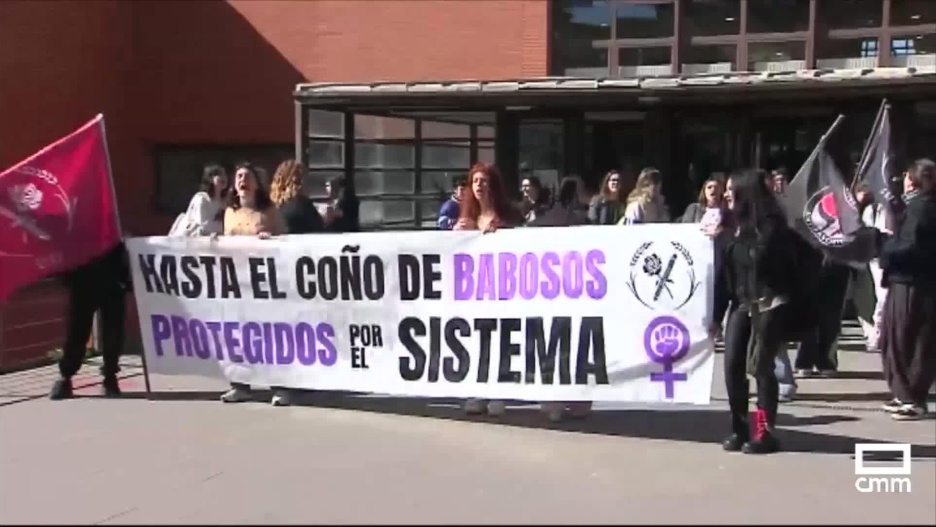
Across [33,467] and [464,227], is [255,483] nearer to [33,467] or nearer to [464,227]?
[33,467]

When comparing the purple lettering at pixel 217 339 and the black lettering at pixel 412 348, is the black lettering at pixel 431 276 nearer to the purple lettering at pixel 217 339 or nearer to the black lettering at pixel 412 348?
the black lettering at pixel 412 348

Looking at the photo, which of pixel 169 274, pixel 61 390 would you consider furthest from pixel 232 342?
pixel 61 390

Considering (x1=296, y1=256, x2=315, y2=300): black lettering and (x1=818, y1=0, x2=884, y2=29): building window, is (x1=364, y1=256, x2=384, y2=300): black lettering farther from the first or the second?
(x1=818, y1=0, x2=884, y2=29): building window

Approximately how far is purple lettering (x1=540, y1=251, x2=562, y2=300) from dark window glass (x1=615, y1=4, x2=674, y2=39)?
8.14 meters

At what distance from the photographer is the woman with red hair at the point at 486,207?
27.9 feet

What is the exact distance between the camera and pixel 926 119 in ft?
44.3

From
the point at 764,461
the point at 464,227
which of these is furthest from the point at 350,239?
the point at 764,461

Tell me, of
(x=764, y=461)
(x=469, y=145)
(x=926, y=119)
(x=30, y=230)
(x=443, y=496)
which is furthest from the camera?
(x=469, y=145)

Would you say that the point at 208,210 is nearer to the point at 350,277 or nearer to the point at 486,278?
the point at 350,277

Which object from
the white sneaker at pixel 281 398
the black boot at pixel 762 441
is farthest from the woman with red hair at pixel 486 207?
the black boot at pixel 762 441

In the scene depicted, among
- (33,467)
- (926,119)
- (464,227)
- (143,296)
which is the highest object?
(926,119)

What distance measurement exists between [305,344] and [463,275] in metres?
1.40

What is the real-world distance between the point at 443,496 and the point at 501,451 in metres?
1.22

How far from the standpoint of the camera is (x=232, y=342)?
930 centimetres
